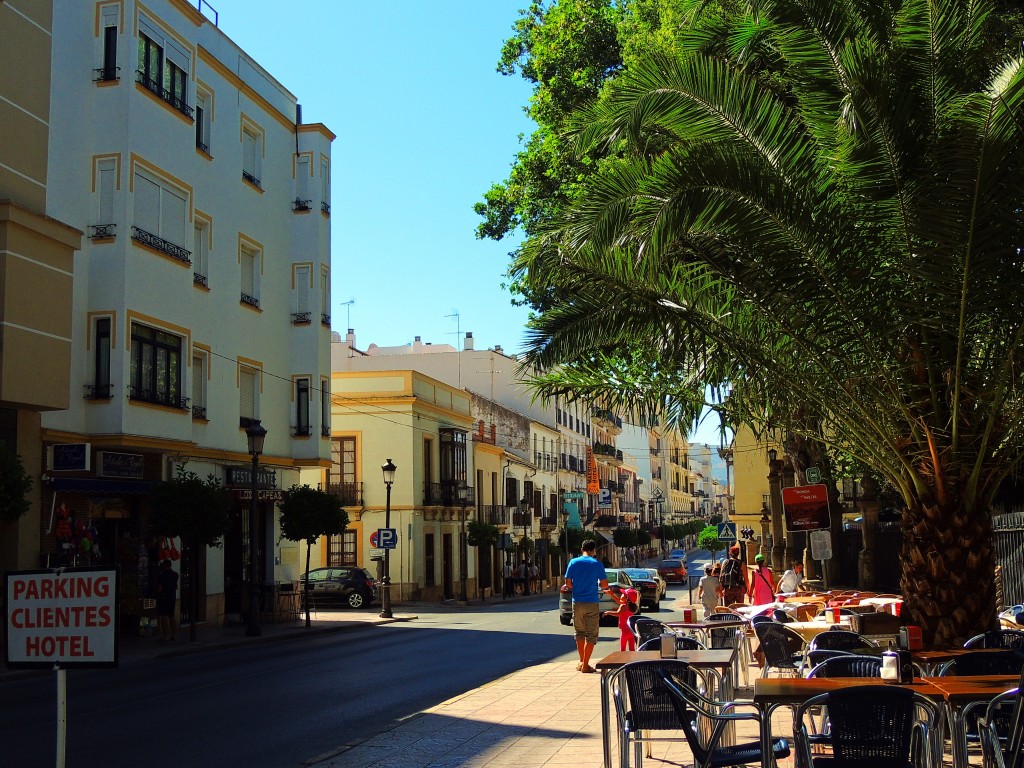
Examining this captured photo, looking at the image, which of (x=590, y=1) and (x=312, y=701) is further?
(x=590, y=1)

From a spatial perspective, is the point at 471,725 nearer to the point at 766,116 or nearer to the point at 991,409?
the point at 991,409

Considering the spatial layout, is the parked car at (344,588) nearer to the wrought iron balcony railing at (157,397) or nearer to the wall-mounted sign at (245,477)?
the wall-mounted sign at (245,477)

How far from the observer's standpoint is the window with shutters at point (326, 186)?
109 feet

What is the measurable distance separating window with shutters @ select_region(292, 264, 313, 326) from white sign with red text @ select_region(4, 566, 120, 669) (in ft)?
87.3

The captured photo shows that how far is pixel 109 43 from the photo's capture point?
23094 mm

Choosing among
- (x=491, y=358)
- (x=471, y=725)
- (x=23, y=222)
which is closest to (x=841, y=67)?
(x=471, y=725)

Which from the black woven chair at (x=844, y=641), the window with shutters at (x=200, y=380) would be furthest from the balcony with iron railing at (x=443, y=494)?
the black woven chair at (x=844, y=641)

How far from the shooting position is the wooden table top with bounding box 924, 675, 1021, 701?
6.40 meters

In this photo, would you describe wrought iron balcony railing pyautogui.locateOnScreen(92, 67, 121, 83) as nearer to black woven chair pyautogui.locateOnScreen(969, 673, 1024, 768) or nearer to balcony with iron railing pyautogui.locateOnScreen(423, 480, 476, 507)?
black woven chair pyautogui.locateOnScreen(969, 673, 1024, 768)

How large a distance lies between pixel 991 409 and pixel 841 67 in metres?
3.14

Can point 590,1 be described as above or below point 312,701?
above

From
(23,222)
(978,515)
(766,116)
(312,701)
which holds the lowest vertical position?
(312,701)

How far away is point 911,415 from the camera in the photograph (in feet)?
31.8

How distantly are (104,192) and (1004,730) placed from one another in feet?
68.0
